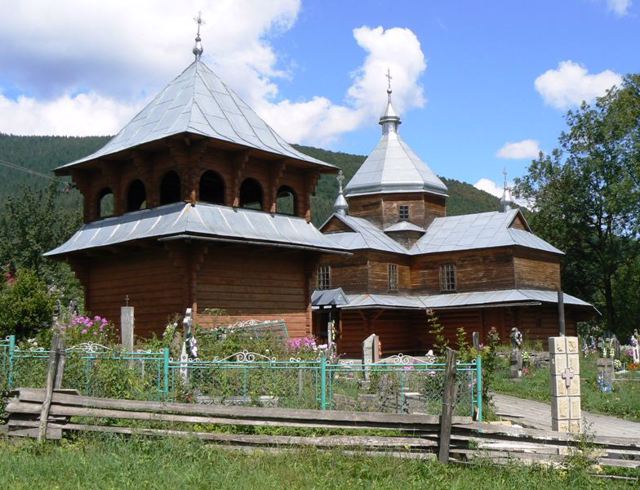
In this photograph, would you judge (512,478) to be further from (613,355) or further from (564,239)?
(564,239)

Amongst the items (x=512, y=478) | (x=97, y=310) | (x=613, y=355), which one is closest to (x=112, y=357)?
(x=512, y=478)

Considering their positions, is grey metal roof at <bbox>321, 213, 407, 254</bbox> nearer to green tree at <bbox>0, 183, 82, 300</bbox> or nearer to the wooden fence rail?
green tree at <bbox>0, 183, 82, 300</bbox>

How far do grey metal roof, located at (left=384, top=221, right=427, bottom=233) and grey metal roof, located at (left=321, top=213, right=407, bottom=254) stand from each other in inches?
16.2

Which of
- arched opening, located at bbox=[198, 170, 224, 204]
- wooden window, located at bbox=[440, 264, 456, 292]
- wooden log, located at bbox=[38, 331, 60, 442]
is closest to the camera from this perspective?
wooden log, located at bbox=[38, 331, 60, 442]

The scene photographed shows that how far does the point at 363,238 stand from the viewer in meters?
30.5

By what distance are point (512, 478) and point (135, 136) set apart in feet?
44.5

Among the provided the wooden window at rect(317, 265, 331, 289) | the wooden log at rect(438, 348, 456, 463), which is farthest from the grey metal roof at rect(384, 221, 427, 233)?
the wooden log at rect(438, 348, 456, 463)

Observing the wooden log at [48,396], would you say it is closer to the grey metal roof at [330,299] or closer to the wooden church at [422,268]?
the grey metal roof at [330,299]

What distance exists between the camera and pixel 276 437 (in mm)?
8664

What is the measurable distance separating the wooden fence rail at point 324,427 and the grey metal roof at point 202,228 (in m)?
6.66

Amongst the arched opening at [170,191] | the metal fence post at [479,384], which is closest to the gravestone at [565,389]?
the metal fence post at [479,384]

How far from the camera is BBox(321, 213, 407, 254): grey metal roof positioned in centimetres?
3028

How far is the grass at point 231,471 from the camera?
7.20 meters

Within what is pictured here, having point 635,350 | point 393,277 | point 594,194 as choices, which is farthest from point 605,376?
point 594,194
